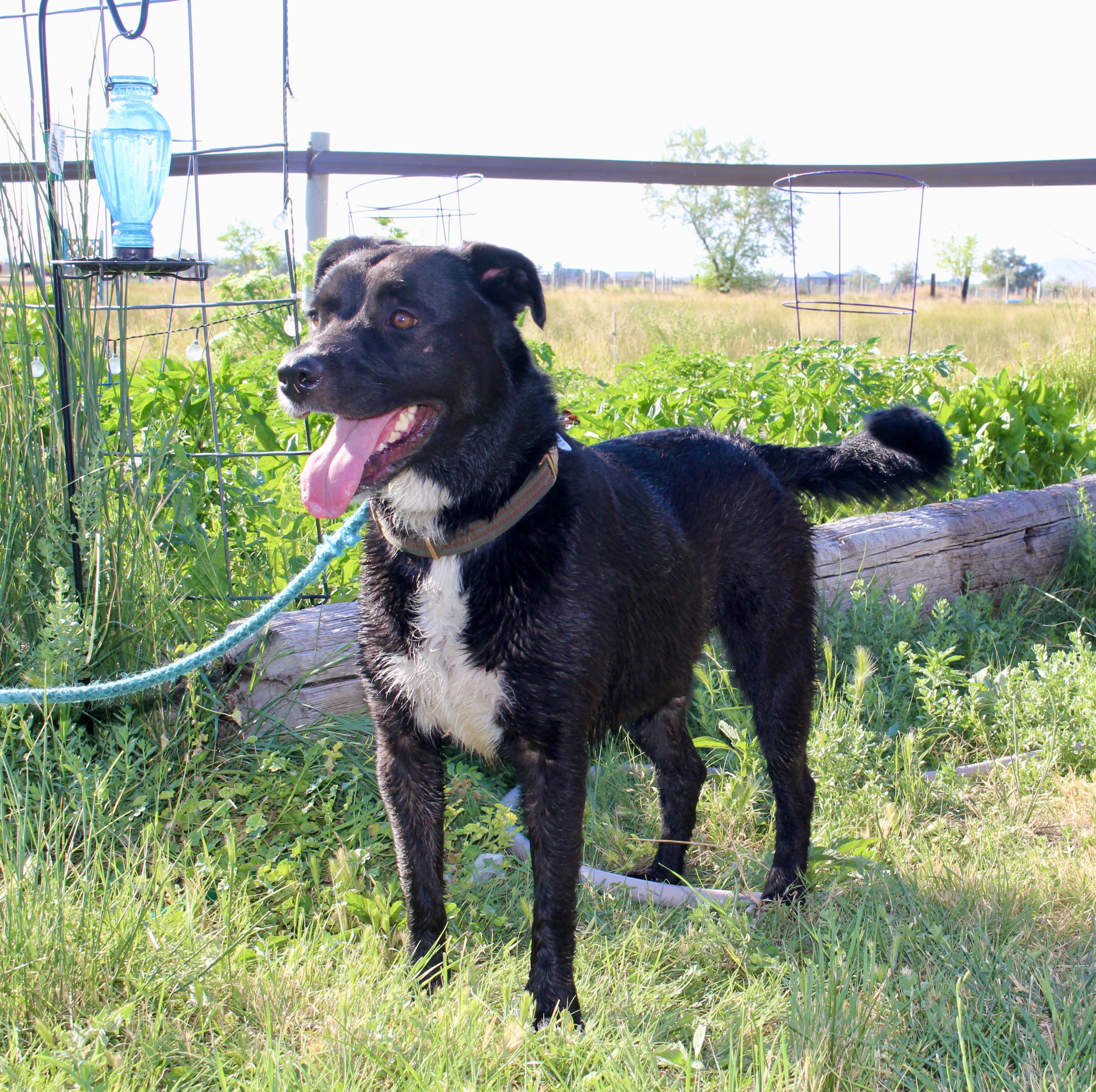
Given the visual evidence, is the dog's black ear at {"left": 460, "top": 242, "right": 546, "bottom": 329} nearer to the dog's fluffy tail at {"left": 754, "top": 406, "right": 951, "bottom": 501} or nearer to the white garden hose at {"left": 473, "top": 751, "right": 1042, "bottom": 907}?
the dog's fluffy tail at {"left": 754, "top": 406, "right": 951, "bottom": 501}

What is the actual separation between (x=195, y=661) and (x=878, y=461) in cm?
215

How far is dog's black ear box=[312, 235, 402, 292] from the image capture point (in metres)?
2.56

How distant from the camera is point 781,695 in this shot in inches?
117

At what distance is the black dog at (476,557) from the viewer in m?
2.20

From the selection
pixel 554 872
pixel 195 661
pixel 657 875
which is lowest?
pixel 657 875

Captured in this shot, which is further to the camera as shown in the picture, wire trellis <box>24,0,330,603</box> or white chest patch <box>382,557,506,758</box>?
wire trellis <box>24,0,330,603</box>

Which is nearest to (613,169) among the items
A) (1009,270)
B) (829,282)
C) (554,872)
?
(554,872)

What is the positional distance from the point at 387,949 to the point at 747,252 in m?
53.7

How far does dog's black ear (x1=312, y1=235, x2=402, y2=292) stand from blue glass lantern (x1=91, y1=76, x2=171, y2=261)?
68 cm

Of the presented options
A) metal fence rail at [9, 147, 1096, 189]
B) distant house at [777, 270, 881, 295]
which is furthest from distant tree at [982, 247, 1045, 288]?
metal fence rail at [9, 147, 1096, 189]

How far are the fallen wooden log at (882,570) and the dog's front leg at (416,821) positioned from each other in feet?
2.79

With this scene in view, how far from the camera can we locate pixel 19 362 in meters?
3.13

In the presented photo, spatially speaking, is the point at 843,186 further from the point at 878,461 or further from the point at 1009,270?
the point at 1009,270

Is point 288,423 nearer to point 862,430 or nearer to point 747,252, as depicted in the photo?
point 862,430
